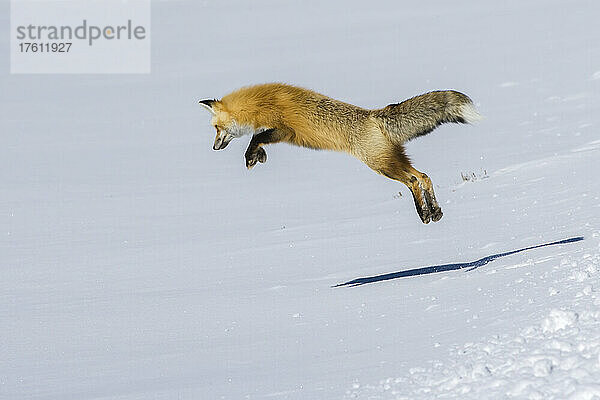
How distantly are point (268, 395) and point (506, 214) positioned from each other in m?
4.14

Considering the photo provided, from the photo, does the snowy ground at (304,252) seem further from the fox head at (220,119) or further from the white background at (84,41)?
Result: the white background at (84,41)

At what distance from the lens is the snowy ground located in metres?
4.14

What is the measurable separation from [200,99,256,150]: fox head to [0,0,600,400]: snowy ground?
294 mm

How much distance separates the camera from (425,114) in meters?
6.34

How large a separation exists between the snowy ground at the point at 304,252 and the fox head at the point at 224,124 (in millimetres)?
294

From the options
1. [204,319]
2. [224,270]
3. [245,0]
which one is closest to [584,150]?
[224,270]

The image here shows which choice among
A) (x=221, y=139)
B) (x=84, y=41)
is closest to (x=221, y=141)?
(x=221, y=139)

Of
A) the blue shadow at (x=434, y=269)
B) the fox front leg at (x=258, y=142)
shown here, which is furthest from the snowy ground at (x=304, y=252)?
the fox front leg at (x=258, y=142)

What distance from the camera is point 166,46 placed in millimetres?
27359

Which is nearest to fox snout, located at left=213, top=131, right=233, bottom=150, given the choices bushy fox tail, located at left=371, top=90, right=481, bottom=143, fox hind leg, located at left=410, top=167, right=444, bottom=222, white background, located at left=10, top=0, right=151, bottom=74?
bushy fox tail, located at left=371, top=90, right=481, bottom=143

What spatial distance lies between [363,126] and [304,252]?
1.52 m

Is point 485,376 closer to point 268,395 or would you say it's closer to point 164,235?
point 268,395

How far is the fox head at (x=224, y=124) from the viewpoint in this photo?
703cm

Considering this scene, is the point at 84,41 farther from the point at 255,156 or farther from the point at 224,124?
the point at 255,156
